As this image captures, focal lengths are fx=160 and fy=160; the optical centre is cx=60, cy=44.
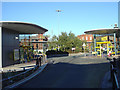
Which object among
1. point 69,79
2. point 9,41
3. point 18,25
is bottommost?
point 69,79

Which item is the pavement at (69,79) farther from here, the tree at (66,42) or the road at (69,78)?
the tree at (66,42)

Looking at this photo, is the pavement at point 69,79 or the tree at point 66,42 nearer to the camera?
the pavement at point 69,79

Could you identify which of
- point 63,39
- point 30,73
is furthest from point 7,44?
point 63,39

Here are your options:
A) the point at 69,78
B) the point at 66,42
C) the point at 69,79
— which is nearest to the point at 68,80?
the point at 69,79

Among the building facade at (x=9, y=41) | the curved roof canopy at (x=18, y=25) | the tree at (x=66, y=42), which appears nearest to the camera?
the curved roof canopy at (x=18, y=25)

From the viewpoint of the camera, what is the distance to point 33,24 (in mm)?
20641

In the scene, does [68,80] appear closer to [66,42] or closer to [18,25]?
[18,25]

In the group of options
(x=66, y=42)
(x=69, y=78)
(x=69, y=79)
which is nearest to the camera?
(x=69, y=79)

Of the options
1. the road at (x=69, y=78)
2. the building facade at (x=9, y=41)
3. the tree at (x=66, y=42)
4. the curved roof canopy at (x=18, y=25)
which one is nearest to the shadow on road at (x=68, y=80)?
the road at (x=69, y=78)

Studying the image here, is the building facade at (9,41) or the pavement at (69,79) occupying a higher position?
the building facade at (9,41)

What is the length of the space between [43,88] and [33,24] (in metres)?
13.4

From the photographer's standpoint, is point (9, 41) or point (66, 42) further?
point (66, 42)

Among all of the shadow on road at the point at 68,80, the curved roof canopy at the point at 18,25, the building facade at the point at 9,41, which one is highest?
the curved roof canopy at the point at 18,25

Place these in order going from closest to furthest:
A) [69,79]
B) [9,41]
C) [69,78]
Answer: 1. [69,79]
2. [69,78]
3. [9,41]
